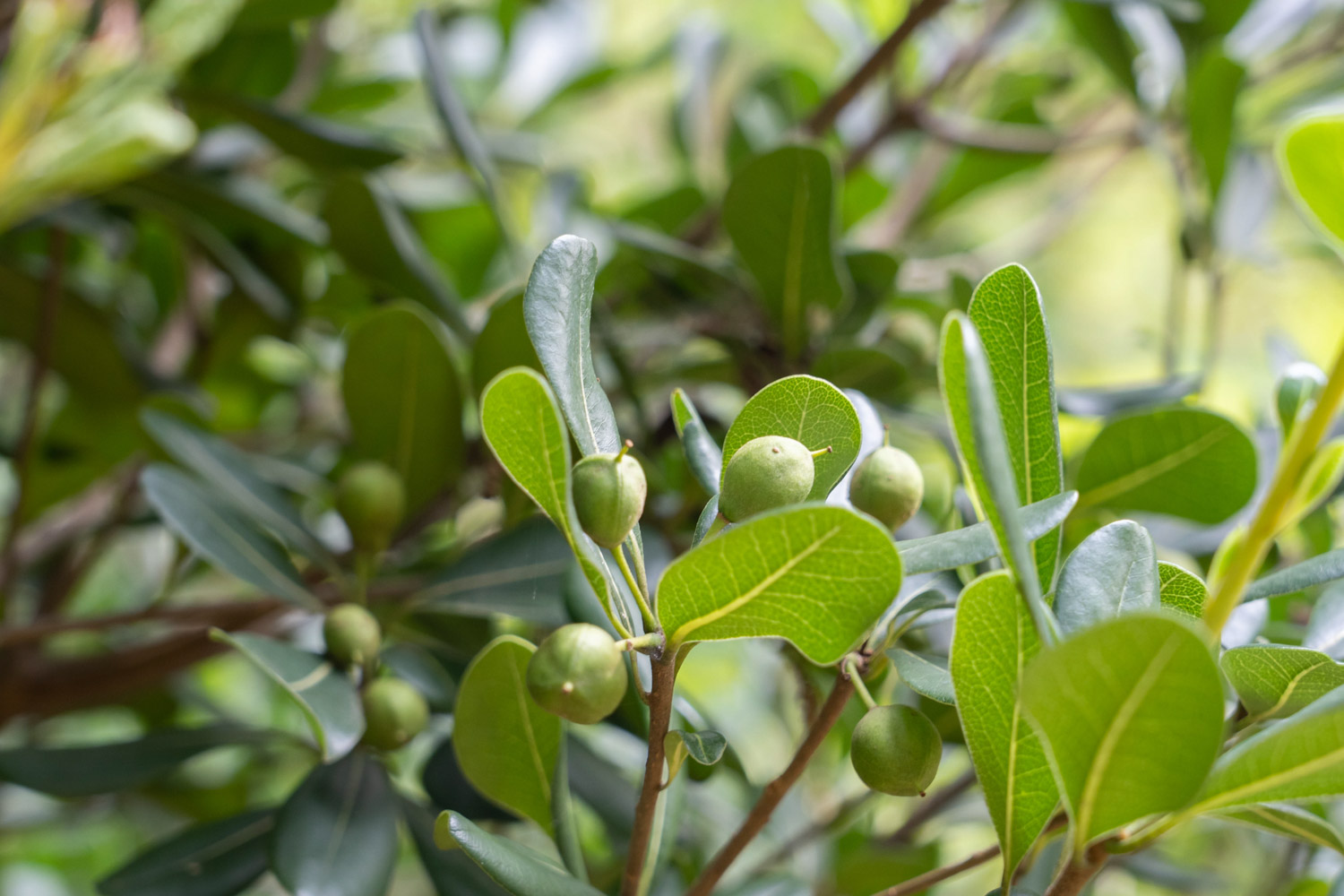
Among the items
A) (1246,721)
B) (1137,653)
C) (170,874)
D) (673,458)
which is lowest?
(170,874)

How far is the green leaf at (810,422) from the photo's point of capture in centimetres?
39

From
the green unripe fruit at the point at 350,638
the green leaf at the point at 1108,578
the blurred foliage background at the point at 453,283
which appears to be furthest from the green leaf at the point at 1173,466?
the green unripe fruit at the point at 350,638

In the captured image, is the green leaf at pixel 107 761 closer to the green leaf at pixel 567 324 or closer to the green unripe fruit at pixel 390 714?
the green unripe fruit at pixel 390 714

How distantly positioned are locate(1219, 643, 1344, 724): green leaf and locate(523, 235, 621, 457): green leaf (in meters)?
0.26

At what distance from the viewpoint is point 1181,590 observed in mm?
398

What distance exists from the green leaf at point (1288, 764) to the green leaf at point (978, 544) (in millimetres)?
88

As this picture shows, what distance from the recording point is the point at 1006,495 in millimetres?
282

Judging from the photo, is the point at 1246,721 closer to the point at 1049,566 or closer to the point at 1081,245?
the point at 1049,566

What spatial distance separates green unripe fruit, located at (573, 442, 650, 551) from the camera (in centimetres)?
35

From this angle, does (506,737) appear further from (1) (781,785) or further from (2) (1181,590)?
(2) (1181,590)

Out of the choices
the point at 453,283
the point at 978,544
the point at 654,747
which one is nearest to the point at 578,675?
the point at 654,747

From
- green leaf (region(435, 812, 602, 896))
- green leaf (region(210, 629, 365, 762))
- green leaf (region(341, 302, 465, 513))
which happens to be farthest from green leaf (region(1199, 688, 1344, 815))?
green leaf (region(341, 302, 465, 513))

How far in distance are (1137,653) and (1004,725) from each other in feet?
0.32

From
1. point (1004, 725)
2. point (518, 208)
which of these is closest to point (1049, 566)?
point (1004, 725)
